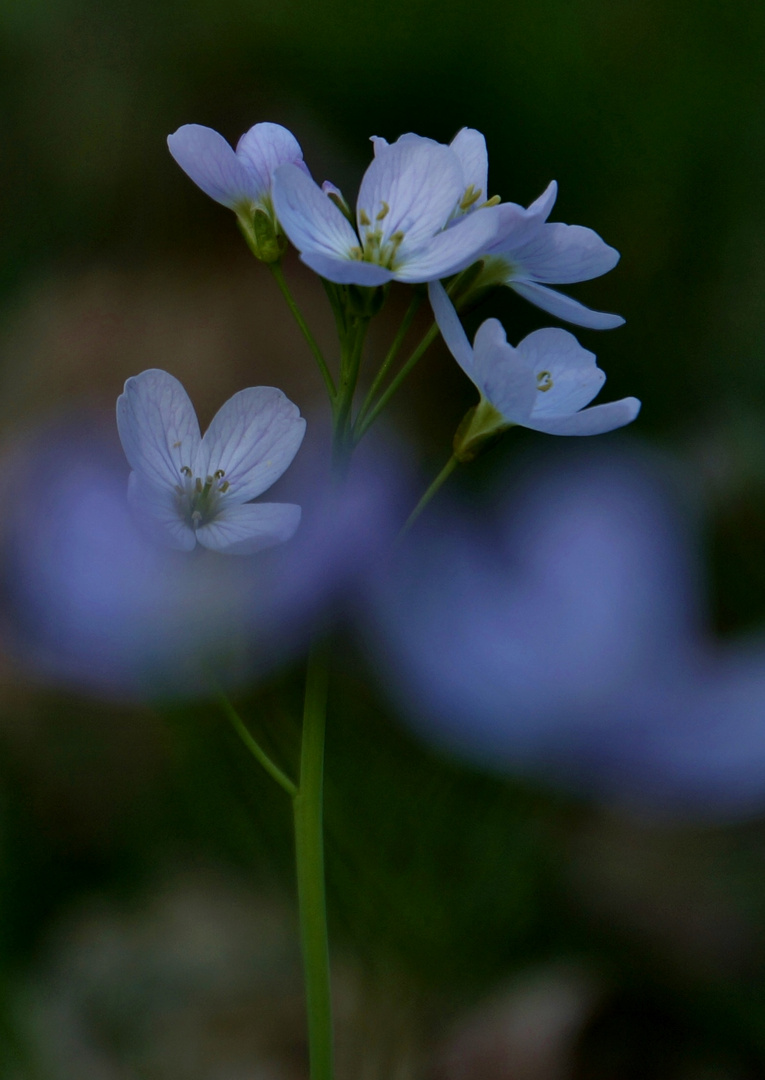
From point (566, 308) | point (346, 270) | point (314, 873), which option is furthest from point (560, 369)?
point (314, 873)

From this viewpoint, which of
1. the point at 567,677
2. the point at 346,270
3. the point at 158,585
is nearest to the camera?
the point at 346,270

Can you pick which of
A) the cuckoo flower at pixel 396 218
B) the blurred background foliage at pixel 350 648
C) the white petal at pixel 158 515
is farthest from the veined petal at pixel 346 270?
the blurred background foliage at pixel 350 648

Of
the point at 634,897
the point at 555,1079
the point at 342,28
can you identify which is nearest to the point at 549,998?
the point at 555,1079

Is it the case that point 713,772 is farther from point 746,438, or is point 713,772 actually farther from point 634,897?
point 746,438

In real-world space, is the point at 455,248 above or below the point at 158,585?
above

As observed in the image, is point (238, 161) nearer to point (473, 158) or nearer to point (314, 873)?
point (473, 158)

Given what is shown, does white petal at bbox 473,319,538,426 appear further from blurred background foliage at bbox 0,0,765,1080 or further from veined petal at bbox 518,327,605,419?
blurred background foliage at bbox 0,0,765,1080
